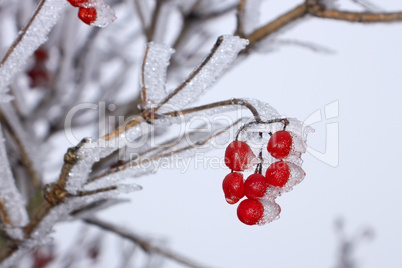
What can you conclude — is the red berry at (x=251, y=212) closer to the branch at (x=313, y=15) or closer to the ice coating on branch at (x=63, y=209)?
the ice coating on branch at (x=63, y=209)

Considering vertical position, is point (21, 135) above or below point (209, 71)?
below

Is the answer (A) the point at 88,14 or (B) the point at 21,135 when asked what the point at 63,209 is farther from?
(B) the point at 21,135

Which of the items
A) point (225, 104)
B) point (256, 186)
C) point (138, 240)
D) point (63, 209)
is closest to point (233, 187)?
point (256, 186)

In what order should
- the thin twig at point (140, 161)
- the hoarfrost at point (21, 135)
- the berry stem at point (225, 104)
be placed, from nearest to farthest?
the berry stem at point (225, 104), the thin twig at point (140, 161), the hoarfrost at point (21, 135)

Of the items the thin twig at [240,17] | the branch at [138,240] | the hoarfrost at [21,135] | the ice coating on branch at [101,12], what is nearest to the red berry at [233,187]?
the ice coating on branch at [101,12]

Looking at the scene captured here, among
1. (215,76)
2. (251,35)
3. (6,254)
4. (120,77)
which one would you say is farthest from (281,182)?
(120,77)

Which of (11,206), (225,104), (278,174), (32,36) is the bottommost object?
(11,206)

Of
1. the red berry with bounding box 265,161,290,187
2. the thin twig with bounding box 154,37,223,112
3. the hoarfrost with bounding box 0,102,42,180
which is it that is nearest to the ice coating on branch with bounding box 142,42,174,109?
the thin twig with bounding box 154,37,223,112
